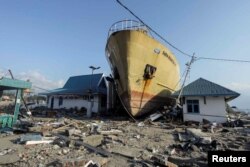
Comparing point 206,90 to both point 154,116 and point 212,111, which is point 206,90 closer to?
point 212,111

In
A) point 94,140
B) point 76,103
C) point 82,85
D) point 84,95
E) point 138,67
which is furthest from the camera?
point 82,85

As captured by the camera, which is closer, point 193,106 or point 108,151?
point 108,151

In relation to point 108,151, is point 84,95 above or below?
above

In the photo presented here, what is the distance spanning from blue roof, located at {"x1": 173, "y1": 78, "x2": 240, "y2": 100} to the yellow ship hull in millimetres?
2677

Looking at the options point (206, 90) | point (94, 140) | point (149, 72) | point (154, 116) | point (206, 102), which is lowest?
point (94, 140)

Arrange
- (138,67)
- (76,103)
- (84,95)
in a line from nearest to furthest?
1. (138,67)
2. (84,95)
3. (76,103)

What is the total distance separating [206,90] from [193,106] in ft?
6.07

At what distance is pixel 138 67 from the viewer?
1537cm

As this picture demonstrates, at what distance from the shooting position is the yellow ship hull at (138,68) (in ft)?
49.1

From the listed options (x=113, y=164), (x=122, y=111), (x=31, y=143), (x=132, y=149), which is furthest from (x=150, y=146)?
(x=122, y=111)

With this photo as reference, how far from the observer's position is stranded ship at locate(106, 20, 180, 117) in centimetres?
1495

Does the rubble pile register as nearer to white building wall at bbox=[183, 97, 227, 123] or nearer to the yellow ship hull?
the yellow ship hull

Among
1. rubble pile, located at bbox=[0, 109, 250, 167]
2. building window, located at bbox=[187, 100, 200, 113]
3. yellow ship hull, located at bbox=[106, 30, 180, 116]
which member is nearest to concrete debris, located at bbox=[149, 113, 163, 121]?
yellow ship hull, located at bbox=[106, 30, 180, 116]

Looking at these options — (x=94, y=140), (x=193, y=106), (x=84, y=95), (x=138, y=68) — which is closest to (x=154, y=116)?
(x=193, y=106)
